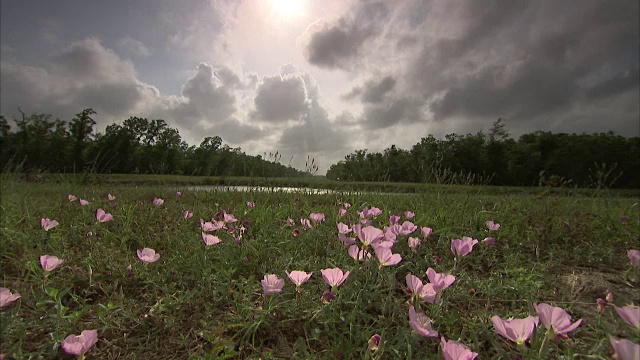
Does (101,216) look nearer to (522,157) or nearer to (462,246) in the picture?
(462,246)

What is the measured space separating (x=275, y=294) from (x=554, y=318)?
1.02 meters

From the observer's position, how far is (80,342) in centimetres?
110

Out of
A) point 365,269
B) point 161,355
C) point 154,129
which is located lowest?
point 161,355

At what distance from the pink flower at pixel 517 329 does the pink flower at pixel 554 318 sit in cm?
4

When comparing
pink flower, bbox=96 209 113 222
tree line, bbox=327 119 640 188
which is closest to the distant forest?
tree line, bbox=327 119 640 188

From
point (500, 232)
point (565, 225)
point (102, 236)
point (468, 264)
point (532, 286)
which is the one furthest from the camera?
point (565, 225)

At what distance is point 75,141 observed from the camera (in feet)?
108

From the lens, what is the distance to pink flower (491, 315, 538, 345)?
0.91 metres

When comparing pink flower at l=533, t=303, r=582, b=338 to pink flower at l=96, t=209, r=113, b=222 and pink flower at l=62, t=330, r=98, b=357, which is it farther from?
pink flower at l=96, t=209, r=113, b=222

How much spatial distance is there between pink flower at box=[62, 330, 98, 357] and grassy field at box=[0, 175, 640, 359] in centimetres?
17

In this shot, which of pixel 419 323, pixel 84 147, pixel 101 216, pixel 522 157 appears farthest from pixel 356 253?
pixel 522 157

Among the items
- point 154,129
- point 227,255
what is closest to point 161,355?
point 227,255

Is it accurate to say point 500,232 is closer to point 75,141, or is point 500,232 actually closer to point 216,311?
point 216,311

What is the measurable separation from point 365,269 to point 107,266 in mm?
1479
